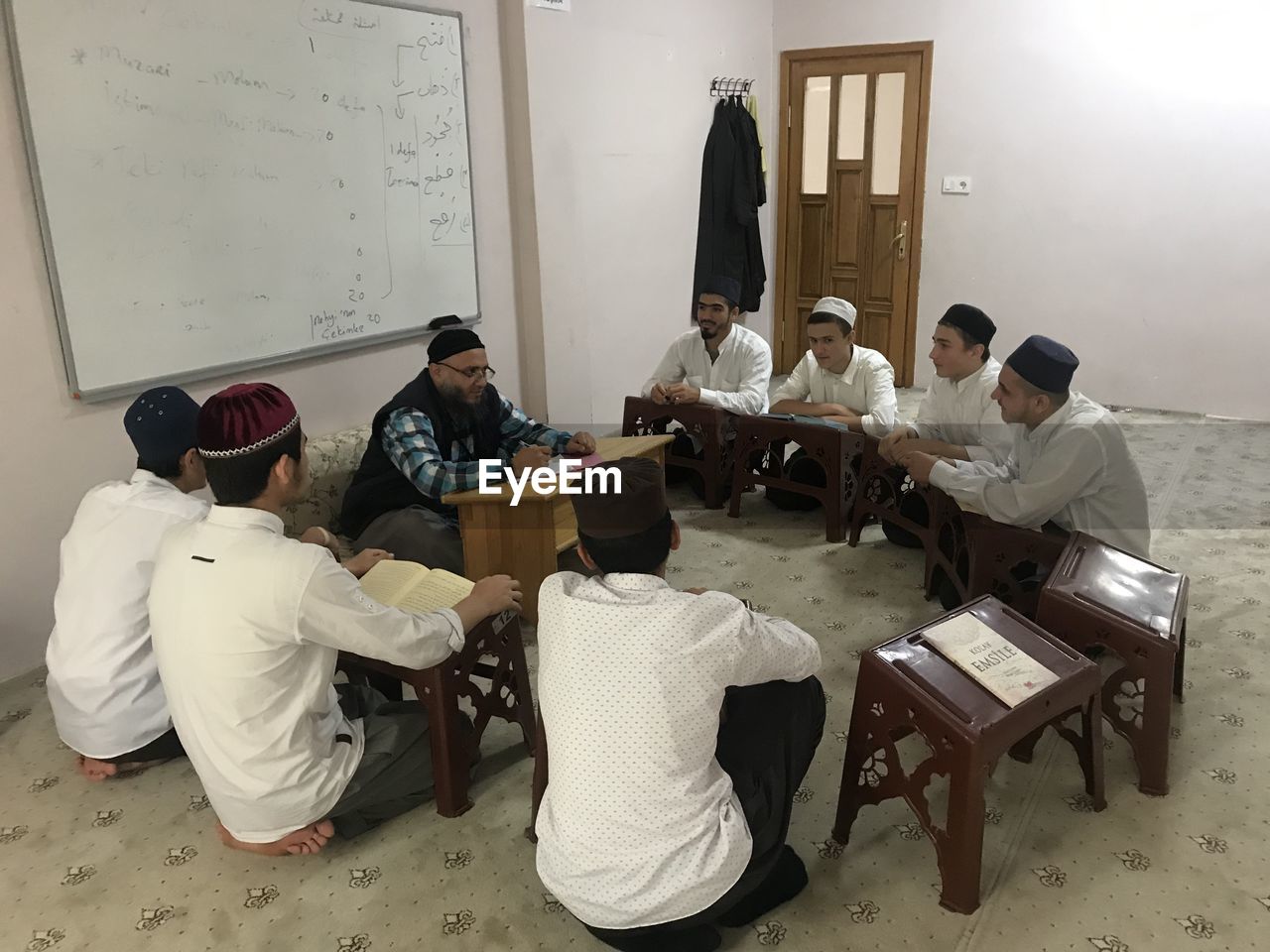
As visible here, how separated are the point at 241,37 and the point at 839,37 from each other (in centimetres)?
411

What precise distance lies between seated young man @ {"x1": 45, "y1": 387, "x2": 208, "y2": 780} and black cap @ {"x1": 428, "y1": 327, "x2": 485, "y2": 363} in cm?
94

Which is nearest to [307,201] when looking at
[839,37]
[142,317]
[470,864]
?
[142,317]

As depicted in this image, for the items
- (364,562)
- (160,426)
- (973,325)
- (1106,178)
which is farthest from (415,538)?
(1106,178)

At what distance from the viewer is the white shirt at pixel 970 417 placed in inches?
133

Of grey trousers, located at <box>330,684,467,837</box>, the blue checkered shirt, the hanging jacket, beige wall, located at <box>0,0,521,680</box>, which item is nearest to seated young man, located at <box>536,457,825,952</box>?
grey trousers, located at <box>330,684,467,837</box>

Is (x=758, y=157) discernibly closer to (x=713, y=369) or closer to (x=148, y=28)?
(x=713, y=369)

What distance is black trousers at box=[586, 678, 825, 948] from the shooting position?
174cm

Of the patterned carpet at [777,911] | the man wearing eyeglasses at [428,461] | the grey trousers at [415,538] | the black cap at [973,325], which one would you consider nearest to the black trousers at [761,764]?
the patterned carpet at [777,911]

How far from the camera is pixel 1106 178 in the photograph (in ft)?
18.3

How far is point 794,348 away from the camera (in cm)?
683

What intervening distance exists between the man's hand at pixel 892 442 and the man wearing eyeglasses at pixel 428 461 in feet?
4.00

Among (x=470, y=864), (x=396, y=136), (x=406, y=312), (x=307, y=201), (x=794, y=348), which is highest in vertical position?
(x=396, y=136)

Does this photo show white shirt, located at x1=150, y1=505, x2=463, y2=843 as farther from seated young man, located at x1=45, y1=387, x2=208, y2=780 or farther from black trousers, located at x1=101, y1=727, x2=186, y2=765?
black trousers, located at x1=101, y1=727, x2=186, y2=765

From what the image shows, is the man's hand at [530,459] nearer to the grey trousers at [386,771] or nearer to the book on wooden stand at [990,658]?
the grey trousers at [386,771]
